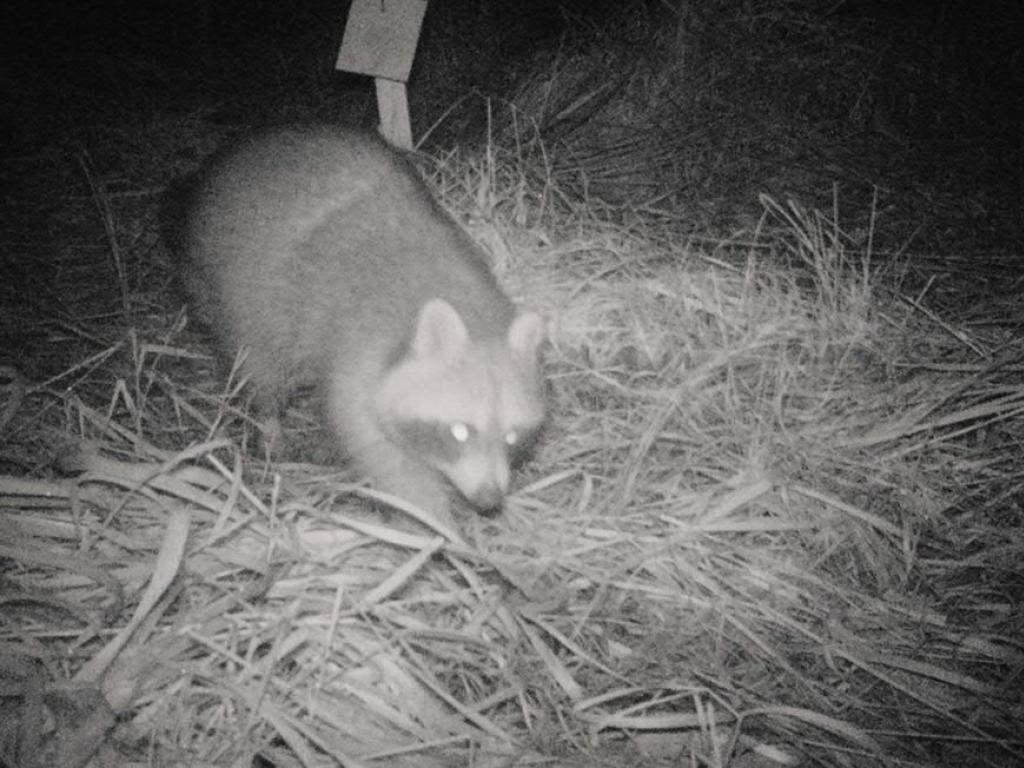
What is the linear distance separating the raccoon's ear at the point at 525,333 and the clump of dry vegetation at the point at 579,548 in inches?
22.0

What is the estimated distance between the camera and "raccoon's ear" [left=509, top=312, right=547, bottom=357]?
265 centimetres

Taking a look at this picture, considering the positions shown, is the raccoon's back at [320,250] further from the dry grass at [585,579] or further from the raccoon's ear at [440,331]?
the dry grass at [585,579]

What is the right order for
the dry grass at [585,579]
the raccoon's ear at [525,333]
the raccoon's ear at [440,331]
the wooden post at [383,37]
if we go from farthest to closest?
1. the wooden post at [383,37]
2. the raccoon's ear at [525,333]
3. the raccoon's ear at [440,331]
4. the dry grass at [585,579]

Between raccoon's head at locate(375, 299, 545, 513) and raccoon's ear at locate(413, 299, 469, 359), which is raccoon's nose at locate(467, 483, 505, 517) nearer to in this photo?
raccoon's head at locate(375, 299, 545, 513)

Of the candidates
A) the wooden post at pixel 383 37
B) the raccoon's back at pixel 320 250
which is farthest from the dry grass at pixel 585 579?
the wooden post at pixel 383 37

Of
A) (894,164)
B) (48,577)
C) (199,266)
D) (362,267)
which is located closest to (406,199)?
(362,267)

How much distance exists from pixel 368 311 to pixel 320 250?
1.59ft

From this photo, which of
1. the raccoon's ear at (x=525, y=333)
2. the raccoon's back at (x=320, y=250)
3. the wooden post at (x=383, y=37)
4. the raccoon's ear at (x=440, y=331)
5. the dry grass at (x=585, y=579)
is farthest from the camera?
the wooden post at (x=383, y=37)

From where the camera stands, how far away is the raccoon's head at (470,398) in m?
2.54

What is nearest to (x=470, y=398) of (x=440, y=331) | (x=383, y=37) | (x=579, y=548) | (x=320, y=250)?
(x=440, y=331)

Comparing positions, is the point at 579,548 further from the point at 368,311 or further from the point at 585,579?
the point at 368,311

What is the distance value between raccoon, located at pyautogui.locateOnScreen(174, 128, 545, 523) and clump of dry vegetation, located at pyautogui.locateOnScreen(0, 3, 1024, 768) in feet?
0.72

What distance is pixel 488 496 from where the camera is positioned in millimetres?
2562

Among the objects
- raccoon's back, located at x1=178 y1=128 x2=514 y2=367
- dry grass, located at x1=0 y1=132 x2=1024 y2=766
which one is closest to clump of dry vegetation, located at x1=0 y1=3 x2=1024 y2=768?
dry grass, located at x1=0 y1=132 x2=1024 y2=766
